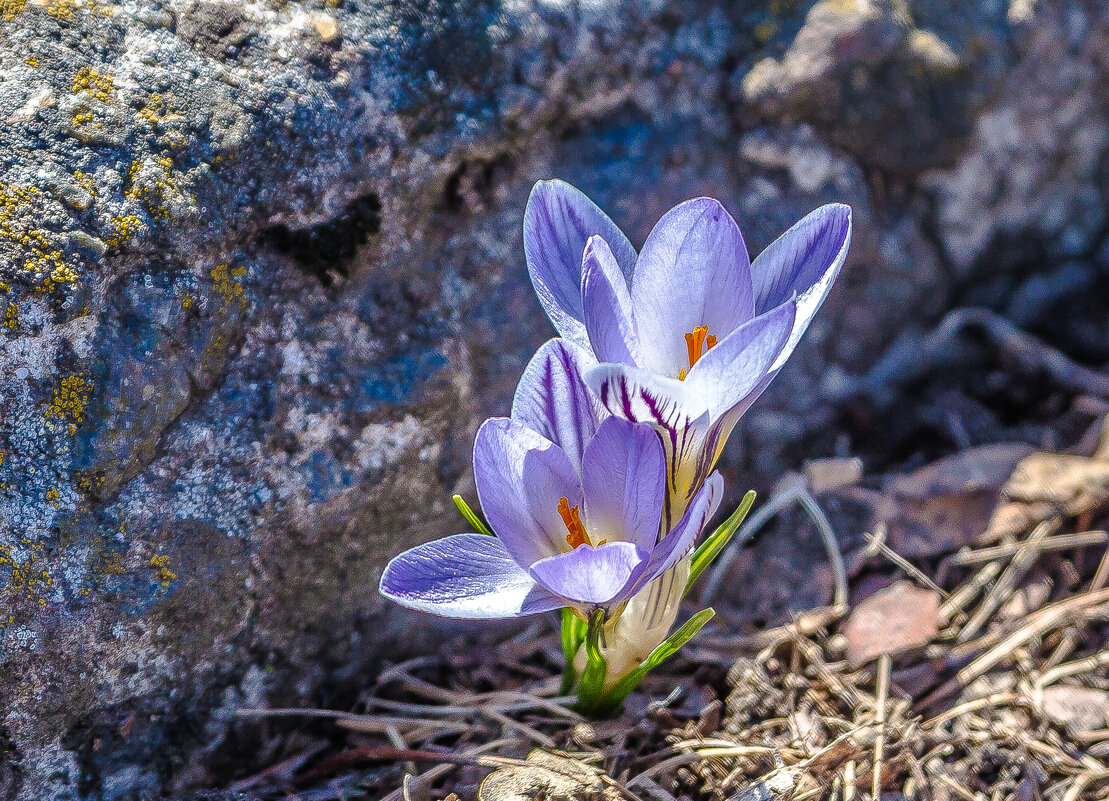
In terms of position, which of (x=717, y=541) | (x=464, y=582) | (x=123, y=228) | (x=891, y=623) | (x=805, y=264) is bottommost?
(x=891, y=623)

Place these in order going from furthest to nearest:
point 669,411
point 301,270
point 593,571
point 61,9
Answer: point 301,270 → point 61,9 → point 669,411 → point 593,571

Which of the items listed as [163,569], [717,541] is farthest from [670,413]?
[163,569]

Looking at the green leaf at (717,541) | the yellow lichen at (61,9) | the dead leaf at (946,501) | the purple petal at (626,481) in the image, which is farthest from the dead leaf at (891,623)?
the yellow lichen at (61,9)

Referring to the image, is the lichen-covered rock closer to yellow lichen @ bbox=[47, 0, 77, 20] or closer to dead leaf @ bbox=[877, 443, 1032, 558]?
yellow lichen @ bbox=[47, 0, 77, 20]

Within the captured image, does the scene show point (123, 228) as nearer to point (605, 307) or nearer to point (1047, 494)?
point (605, 307)

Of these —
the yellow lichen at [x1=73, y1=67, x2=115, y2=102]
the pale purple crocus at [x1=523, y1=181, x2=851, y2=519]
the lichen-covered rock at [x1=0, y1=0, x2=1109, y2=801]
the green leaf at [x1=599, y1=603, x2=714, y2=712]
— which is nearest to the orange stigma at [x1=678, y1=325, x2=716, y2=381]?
the pale purple crocus at [x1=523, y1=181, x2=851, y2=519]

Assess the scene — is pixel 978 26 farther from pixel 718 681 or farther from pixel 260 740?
pixel 260 740
